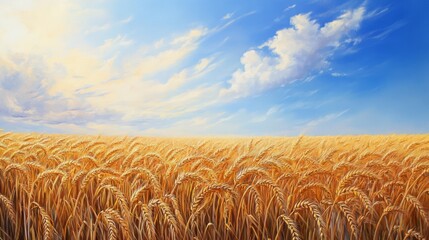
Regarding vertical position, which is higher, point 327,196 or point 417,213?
point 327,196

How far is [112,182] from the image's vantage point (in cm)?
235

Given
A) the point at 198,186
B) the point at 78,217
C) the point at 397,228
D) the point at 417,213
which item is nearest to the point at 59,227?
the point at 78,217

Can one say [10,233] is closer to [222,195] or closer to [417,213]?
[222,195]

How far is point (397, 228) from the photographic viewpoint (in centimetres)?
195

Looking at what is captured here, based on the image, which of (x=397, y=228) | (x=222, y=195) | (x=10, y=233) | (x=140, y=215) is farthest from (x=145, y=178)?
(x=397, y=228)

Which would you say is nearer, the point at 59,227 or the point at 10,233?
the point at 59,227

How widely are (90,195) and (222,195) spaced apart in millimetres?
805

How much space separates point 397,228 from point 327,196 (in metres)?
0.34

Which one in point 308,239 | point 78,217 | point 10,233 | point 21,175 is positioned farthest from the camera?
point 21,175

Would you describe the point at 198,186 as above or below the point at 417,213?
above

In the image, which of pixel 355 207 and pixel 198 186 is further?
pixel 198 186

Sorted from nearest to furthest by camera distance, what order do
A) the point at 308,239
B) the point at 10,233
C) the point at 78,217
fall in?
the point at 308,239, the point at 78,217, the point at 10,233

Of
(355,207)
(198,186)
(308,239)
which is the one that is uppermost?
(198,186)

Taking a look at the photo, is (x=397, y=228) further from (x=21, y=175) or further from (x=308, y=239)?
(x=21, y=175)
